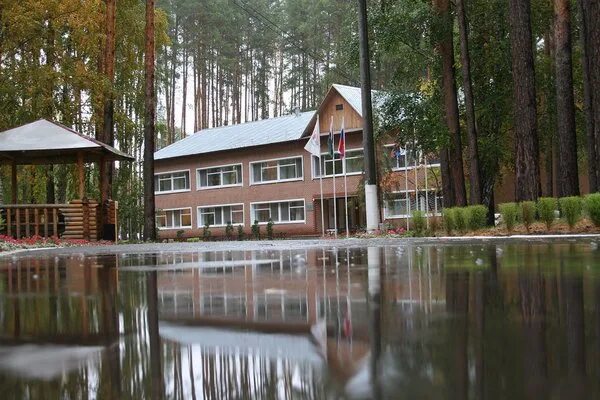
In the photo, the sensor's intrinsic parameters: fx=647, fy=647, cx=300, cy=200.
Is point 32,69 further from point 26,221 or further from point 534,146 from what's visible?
point 534,146

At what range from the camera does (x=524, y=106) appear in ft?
54.5

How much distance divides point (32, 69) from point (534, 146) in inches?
784

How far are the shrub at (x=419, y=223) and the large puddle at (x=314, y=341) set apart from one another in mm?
13275

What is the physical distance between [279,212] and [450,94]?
90.0 ft

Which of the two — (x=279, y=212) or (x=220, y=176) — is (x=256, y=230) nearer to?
(x=279, y=212)

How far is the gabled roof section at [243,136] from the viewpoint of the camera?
4725 cm

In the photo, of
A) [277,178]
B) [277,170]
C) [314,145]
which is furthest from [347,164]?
[314,145]

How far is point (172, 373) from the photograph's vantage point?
1.64 m

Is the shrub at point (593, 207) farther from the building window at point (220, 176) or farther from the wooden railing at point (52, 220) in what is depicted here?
the building window at point (220, 176)

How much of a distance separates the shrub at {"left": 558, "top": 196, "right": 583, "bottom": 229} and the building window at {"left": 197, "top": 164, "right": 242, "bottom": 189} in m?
38.2

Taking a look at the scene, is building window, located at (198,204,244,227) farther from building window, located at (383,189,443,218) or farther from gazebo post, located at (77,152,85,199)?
gazebo post, located at (77,152,85,199)

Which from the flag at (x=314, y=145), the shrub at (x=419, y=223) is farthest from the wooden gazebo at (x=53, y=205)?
the shrub at (x=419, y=223)

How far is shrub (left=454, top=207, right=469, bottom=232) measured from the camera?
15344 mm

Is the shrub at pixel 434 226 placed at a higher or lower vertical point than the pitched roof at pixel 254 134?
lower
